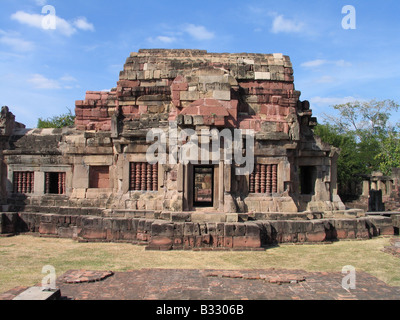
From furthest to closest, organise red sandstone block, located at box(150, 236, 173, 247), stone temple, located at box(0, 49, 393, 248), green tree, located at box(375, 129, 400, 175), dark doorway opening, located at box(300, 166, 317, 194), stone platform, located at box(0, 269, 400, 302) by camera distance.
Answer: green tree, located at box(375, 129, 400, 175)
dark doorway opening, located at box(300, 166, 317, 194)
stone temple, located at box(0, 49, 393, 248)
red sandstone block, located at box(150, 236, 173, 247)
stone platform, located at box(0, 269, 400, 302)

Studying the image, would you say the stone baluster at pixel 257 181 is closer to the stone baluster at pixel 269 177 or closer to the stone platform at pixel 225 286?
the stone baluster at pixel 269 177

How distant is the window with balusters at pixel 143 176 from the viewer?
11.2 m

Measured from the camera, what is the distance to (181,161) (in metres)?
9.95

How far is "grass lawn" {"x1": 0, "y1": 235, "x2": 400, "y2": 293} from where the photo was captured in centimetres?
732

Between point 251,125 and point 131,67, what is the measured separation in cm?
452

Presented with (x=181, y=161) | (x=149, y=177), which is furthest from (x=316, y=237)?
(x=149, y=177)

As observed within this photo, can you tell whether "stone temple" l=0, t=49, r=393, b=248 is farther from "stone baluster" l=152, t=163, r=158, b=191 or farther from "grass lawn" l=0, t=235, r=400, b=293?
"grass lawn" l=0, t=235, r=400, b=293

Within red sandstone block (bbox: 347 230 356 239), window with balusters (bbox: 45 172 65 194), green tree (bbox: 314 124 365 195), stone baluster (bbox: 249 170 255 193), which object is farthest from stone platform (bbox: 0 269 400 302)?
green tree (bbox: 314 124 365 195)

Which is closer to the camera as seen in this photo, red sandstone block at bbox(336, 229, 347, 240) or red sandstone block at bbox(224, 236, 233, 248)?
red sandstone block at bbox(224, 236, 233, 248)

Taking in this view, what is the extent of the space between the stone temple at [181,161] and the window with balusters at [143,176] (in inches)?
1.2

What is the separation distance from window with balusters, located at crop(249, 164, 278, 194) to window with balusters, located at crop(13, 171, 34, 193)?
25.6 feet

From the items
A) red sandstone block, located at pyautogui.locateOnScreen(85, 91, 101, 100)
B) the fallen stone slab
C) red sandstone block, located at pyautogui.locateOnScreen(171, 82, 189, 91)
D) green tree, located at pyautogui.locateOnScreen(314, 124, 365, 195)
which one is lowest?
the fallen stone slab

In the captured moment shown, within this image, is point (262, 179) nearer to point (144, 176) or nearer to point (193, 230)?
point (193, 230)
